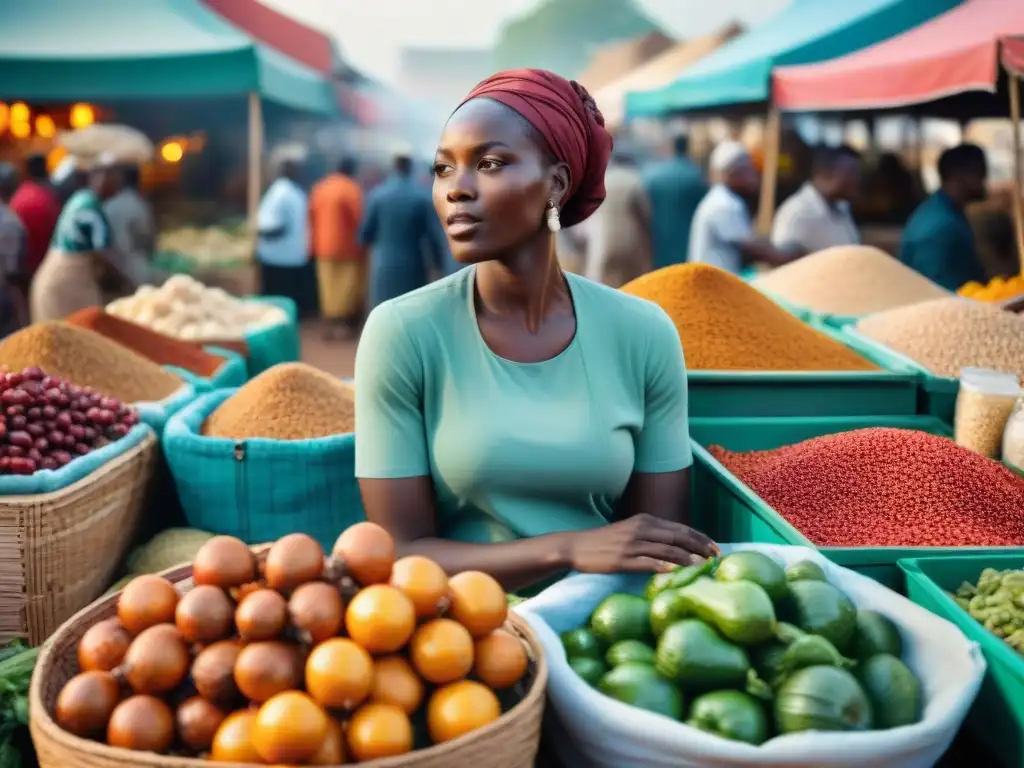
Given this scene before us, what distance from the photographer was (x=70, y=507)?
207 centimetres

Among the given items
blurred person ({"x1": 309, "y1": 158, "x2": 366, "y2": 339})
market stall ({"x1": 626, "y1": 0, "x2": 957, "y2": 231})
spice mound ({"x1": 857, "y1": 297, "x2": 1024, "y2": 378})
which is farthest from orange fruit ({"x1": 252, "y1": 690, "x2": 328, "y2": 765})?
blurred person ({"x1": 309, "y1": 158, "x2": 366, "y2": 339})

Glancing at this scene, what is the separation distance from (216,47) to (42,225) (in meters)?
2.00

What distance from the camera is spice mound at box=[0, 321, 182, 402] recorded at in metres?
2.76

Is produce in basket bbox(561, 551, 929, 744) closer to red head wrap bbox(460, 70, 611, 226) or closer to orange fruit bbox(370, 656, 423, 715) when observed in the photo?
orange fruit bbox(370, 656, 423, 715)

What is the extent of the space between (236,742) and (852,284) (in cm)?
317

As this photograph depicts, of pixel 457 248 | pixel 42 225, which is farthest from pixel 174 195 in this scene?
pixel 457 248

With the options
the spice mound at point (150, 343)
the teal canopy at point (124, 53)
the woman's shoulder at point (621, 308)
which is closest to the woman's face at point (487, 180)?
the woman's shoulder at point (621, 308)

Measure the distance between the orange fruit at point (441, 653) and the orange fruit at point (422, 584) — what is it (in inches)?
1.0

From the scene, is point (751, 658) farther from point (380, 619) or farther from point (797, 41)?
point (797, 41)

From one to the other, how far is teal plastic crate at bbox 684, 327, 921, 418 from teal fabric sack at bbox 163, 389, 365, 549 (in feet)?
2.79

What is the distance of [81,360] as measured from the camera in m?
2.82

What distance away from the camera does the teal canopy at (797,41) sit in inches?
278

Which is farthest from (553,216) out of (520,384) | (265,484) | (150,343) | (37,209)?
(37,209)

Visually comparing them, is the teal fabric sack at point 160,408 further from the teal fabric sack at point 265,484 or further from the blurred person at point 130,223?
the blurred person at point 130,223
